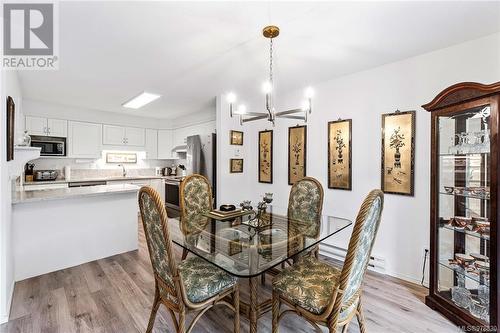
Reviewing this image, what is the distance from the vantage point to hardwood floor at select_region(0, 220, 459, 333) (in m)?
1.79

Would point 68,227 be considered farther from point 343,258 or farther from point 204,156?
point 343,258

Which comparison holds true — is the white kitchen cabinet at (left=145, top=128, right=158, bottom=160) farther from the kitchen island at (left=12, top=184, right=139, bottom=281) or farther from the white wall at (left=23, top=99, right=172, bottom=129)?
the kitchen island at (left=12, top=184, right=139, bottom=281)

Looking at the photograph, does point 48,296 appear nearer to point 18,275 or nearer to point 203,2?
point 18,275

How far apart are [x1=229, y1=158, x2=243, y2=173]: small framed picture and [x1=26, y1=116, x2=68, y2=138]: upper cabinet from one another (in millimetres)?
3530

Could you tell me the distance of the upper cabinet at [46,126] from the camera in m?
4.29

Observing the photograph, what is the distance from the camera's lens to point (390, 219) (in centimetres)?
266

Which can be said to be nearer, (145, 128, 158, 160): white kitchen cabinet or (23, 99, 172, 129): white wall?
(23, 99, 172, 129): white wall

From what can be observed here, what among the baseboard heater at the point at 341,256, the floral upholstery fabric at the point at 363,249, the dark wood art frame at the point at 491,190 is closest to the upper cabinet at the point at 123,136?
the baseboard heater at the point at 341,256

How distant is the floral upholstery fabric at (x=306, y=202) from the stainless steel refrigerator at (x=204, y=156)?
1.82 meters

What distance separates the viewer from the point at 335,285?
1275 millimetres

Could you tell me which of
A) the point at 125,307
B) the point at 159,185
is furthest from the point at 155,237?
the point at 159,185

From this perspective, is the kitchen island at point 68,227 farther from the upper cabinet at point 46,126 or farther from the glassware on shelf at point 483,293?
the glassware on shelf at point 483,293

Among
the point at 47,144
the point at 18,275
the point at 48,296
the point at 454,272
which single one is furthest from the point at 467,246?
→ the point at 47,144
